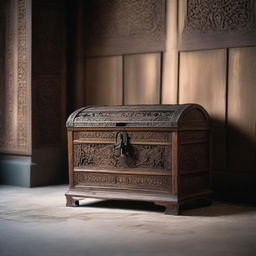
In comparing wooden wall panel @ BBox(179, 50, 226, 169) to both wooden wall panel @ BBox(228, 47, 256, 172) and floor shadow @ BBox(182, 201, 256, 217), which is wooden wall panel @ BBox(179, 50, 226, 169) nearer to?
wooden wall panel @ BBox(228, 47, 256, 172)

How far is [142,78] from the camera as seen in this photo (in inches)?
235

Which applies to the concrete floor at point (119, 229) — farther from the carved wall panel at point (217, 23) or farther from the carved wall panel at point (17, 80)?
the carved wall panel at point (217, 23)

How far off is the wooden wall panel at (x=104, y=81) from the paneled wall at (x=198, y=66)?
11 millimetres

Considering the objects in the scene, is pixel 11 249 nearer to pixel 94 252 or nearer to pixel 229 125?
pixel 94 252

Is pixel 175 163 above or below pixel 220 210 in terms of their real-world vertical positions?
above

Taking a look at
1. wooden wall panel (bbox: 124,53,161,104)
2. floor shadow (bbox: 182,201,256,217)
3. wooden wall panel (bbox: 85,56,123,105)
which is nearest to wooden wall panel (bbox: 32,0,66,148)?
wooden wall panel (bbox: 85,56,123,105)

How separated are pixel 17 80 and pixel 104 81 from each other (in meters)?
0.98

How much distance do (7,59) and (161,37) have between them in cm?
182

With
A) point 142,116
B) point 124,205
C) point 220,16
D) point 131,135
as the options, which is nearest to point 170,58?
point 220,16

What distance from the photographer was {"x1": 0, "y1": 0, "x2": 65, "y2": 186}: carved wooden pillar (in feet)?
20.2

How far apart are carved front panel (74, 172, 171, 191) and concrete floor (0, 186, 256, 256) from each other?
0.21 meters

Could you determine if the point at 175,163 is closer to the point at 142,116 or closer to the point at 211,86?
the point at 142,116

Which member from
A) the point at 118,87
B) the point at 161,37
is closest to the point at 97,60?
the point at 118,87

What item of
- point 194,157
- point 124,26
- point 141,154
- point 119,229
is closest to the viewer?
point 119,229
